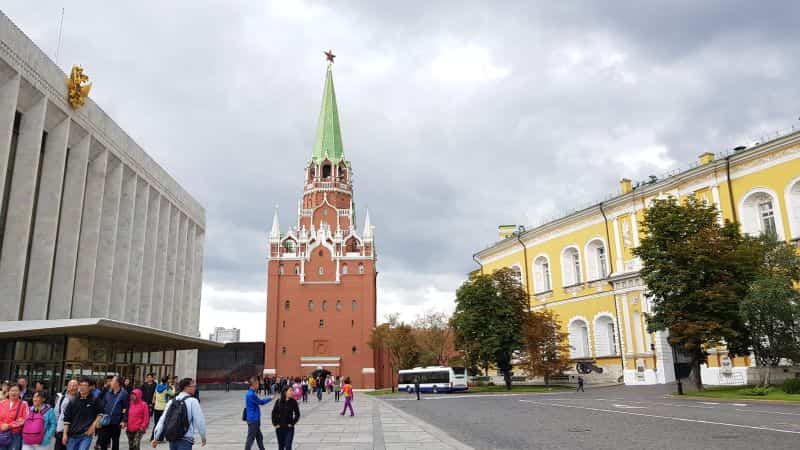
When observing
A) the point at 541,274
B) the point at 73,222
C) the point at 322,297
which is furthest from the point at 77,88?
the point at 322,297

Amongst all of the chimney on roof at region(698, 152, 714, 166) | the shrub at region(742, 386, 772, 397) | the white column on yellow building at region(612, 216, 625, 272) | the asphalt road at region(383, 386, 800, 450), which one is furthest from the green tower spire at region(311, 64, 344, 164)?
the shrub at region(742, 386, 772, 397)

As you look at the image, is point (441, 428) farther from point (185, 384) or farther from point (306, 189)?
point (306, 189)

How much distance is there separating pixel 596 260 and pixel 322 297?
107ft

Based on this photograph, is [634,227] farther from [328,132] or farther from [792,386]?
[328,132]

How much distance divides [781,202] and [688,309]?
31.6 feet

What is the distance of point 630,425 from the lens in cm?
1545

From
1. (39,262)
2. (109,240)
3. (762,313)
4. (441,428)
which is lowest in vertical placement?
(441,428)

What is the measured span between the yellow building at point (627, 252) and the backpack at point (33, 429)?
3123cm

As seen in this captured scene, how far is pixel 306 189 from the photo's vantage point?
75000mm

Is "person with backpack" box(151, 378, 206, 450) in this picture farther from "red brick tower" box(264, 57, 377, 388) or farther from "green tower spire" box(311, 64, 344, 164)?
"green tower spire" box(311, 64, 344, 164)

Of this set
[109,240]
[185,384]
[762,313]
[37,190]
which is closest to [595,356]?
[762,313]

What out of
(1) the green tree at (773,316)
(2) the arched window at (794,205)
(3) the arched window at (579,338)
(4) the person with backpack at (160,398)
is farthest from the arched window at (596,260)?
(4) the person with backpack at (160,398)

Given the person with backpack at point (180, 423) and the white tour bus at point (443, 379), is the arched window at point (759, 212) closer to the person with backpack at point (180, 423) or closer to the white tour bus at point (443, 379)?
the white tour bus at point (443, 379)

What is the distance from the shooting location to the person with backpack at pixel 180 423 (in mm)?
7875
